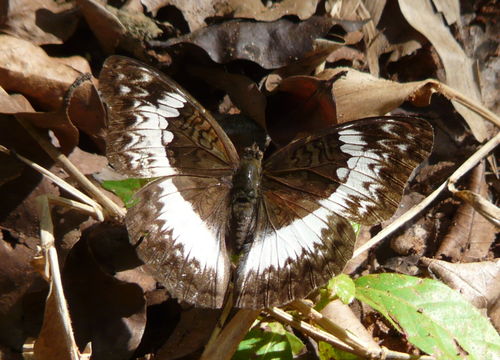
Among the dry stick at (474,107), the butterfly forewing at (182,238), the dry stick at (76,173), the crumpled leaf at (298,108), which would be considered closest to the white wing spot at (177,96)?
the butterfly forewing at (182,238)

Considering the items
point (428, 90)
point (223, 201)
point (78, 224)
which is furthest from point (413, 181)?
point (78, 224)

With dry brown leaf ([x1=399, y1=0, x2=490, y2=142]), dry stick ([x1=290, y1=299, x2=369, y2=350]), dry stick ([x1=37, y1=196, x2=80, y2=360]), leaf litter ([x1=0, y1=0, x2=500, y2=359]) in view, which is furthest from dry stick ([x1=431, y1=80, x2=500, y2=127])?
dry stick ([x1=37, y1=196, x2=80, y2=360])

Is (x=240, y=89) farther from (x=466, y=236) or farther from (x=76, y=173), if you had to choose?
(x=466, y=236)

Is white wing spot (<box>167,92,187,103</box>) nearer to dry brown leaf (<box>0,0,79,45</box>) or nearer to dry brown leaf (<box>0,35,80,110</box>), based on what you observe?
dry brown leaf (<box>0,35,80,110</box>)

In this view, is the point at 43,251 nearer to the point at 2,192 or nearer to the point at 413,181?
the point at 2,192

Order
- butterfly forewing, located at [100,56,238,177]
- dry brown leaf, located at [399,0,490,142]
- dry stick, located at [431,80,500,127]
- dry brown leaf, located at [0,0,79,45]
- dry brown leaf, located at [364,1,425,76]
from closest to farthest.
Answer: butterfly forewing, located at [100,56,238,177]
dry brown leaf, located at [0,0,79,45]
dry stick, located at [431,80,500,127]
dry brown leaf, located at [399,0,490,142]
dry brown leaf, located at [364,1,425,76]

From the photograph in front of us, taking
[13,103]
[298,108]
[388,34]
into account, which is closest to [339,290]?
[298,108]

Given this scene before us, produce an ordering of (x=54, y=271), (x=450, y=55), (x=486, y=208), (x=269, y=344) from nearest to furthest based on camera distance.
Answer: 1. (x=54, y=271)
2. (x=269, y=344)
3. (x=486, y=208)
4. (x=450, y=55)
